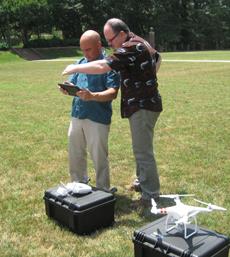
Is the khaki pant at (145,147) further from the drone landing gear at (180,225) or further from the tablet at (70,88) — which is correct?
the drone landing gear at (180,225)

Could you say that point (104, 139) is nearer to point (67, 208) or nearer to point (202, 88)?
point (67, 208)

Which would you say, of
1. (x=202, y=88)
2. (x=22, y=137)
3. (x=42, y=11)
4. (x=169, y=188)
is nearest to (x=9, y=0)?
(x=42, y=11)

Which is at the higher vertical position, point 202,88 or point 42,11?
point 42,11

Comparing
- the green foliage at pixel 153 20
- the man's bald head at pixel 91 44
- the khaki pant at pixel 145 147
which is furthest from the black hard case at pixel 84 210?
the green foliage at pixel 153 20

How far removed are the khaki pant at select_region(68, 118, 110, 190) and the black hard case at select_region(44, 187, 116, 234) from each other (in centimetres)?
61

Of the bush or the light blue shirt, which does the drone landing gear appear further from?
the bush

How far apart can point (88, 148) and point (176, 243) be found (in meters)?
2.08

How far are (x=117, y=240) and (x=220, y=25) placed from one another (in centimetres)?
5920

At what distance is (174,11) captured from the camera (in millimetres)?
62156

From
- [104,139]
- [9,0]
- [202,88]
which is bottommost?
[202,88]

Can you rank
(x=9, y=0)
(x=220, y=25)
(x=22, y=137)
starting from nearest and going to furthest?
(x=22, y=137)
(x=9, y=0)
(x=220, y=25)

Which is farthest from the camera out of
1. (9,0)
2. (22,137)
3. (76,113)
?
(9,0)

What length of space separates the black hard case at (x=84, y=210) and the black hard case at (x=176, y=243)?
0.85 meters

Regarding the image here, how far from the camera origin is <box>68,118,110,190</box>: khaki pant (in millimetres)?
5270
